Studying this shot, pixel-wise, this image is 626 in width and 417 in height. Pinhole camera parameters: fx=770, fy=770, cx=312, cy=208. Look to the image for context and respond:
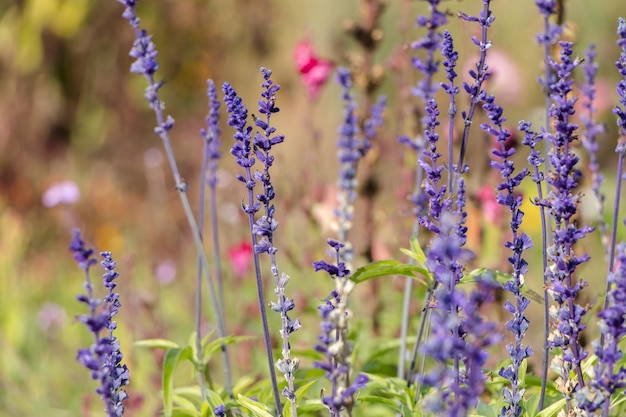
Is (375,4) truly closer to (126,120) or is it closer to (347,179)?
(347,179)

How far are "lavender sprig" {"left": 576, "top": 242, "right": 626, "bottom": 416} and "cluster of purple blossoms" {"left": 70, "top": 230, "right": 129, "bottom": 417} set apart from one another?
1039 millimetres

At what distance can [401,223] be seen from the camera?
4.55 meters

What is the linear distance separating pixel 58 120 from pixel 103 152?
64 cm

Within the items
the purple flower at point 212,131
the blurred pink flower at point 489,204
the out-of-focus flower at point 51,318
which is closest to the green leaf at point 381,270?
the purple flower at point 212,131

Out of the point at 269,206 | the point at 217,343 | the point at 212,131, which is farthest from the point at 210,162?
the point at 269,206

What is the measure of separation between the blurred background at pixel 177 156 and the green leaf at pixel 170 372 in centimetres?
108

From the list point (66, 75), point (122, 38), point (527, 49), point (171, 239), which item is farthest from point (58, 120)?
point (527, 49)

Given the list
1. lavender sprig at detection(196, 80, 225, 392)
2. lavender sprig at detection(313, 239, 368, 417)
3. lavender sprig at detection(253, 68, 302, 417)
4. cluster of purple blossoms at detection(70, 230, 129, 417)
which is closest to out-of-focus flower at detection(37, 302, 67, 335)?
lavender sprig at detection(196, 80, 225, 392)

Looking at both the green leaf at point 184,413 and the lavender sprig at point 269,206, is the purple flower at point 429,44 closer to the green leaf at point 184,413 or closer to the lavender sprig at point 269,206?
the lavender sprig at point 269,206

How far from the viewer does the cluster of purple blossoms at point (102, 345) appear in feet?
5.19

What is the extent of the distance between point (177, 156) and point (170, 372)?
6.87 meters

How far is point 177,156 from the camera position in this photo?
9000mm

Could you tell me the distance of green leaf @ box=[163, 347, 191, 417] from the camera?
2.25 m

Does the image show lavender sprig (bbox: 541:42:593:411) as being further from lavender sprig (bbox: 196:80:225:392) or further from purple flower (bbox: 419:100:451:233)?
lavender sprig (bbox: 196:80:225:392)
